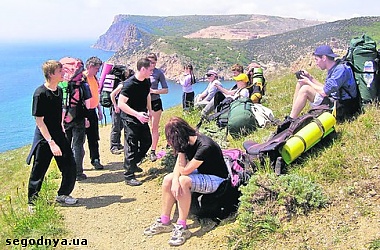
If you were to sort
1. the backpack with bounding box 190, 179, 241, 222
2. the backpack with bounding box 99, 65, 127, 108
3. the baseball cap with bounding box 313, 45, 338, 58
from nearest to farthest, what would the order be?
1. the backpack with bounding box 190, 179, 241, 222
2. the baseball cap with bounding box 313, 45, 338, 58
3. the backpack with bounding box 99, 65, 127, 108

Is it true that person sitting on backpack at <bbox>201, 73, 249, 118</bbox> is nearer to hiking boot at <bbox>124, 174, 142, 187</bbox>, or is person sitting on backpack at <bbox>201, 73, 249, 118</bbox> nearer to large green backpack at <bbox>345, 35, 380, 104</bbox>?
large green backpack at <bbox>345, 35, 380, 104</bbox>

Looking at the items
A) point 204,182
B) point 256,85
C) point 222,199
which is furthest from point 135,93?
point 256,85

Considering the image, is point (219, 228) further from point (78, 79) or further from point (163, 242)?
point (78, 79)

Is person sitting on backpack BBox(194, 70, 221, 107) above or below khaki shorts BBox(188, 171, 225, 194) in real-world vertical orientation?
above

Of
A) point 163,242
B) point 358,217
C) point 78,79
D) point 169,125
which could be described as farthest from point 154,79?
point 358,217

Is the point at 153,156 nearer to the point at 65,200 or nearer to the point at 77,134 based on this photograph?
the point at 77,134

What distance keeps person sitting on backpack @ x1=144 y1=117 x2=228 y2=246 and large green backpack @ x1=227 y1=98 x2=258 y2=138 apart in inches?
109

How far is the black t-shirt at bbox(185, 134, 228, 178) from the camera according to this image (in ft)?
17.0

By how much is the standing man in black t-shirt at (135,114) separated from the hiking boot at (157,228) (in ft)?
6.42

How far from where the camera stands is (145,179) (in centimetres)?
765

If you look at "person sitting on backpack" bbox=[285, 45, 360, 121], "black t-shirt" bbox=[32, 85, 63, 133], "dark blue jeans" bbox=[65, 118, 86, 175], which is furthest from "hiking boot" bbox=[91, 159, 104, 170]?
"person sitting on backpack" bbox=[285, 45, 360, 121]

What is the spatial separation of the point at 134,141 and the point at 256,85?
159 inches

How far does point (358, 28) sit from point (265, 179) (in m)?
114

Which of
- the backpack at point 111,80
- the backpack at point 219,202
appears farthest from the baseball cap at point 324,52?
the backpack at point 111,80
